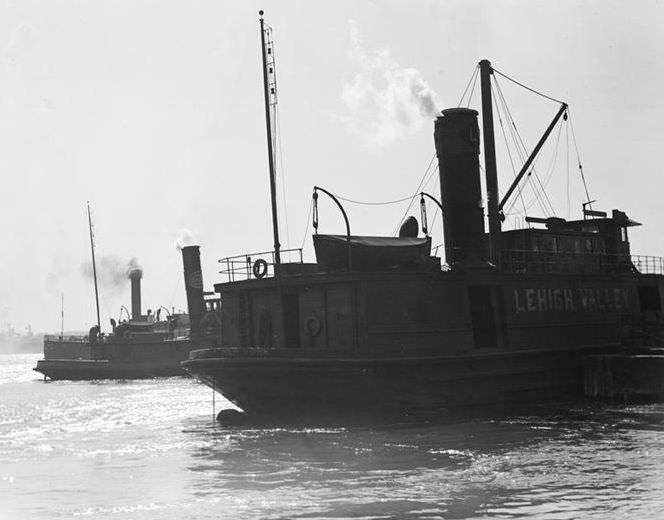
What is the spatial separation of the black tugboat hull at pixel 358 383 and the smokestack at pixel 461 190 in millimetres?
2925

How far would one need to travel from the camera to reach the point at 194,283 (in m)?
43.5

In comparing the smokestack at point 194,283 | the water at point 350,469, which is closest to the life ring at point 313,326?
the water at point 350,469

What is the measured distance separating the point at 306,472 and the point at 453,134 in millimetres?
11188

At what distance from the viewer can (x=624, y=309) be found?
27031mm

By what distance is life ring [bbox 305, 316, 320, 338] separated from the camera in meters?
20.7

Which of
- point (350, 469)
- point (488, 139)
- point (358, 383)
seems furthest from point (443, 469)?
point (488, 139)

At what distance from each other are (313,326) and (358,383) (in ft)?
6.04

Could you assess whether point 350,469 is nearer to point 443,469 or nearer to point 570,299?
point 443,469

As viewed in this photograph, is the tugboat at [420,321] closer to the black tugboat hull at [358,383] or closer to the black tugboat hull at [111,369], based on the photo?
the black tugboat hull at [358,383]

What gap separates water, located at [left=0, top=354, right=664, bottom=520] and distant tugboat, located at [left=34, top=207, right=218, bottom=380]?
24491 millimetres

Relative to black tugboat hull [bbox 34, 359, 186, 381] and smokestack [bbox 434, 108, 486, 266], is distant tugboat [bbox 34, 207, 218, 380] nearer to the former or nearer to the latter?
black tugboat hull [bbox 34, 359, 186, 381]

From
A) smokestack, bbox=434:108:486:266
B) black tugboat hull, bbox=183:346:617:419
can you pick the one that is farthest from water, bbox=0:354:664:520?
smokestack, bbox=434:108:486:266

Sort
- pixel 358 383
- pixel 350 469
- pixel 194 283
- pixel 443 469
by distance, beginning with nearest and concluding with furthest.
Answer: pixel 443 469 → pixel 350 469 → pixel 358 383 → pixel 194 283

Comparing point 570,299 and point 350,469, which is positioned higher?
point 570,299
